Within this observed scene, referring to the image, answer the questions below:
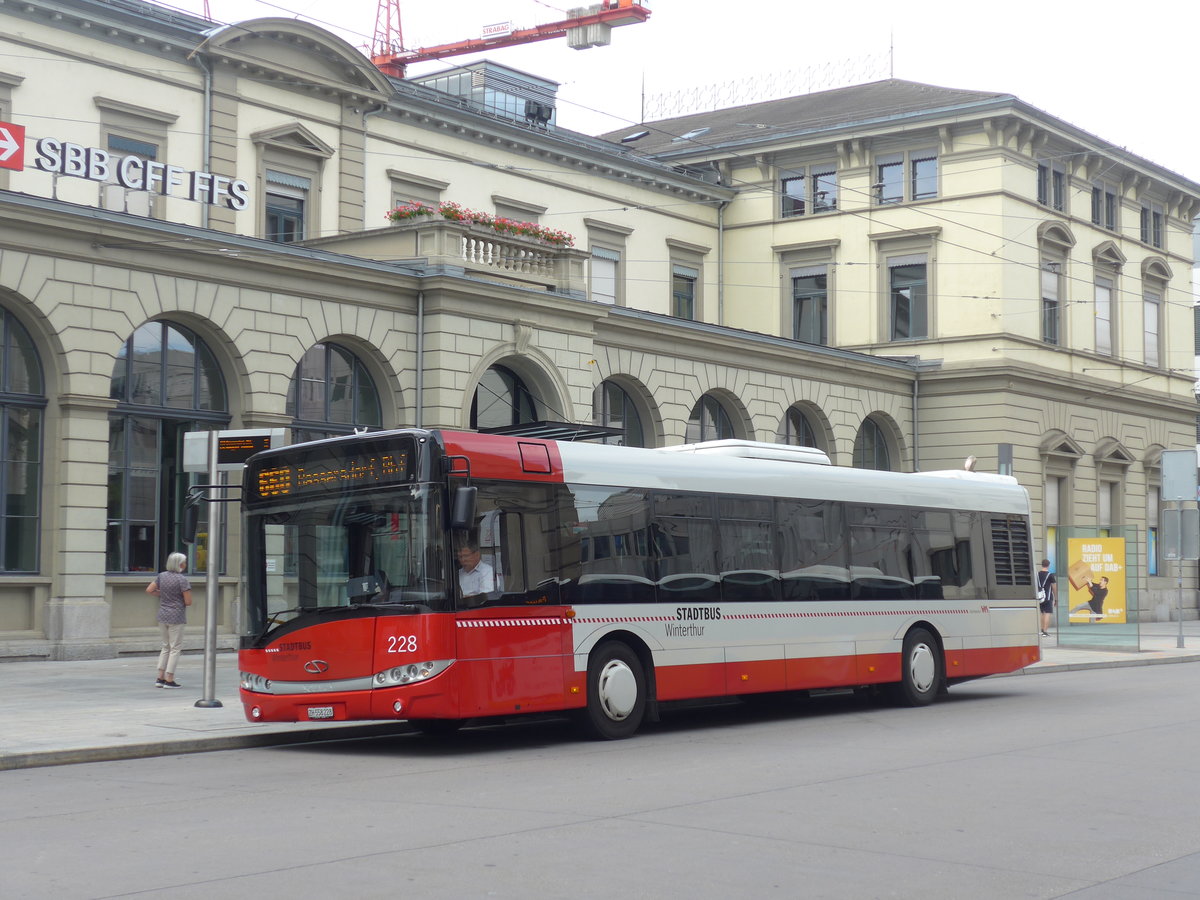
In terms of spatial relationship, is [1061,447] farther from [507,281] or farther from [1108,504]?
[507,281]

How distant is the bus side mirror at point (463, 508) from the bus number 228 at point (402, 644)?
3.39 feet

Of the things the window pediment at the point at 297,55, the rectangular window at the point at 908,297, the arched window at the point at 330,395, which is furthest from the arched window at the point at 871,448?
the arched window at the point at 330,395

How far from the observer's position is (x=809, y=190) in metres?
44.9

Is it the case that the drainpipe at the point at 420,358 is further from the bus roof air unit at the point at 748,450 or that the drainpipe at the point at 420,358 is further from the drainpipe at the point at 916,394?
the drainpipe at the point at 916,394

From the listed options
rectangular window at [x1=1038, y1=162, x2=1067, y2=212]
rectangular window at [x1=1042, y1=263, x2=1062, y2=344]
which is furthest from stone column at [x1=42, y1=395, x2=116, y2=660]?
rectangular window at [x1=1038, y1=162, x2=1067, y2=212]

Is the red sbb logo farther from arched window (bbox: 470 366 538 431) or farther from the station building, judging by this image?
arched window (bbox: 470 366 538 431)

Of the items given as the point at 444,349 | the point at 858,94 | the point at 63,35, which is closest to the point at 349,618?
the point at 444,349

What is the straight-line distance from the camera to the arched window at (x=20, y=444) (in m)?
22.5

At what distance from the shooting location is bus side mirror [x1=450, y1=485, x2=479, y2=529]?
13.0m

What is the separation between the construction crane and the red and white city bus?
3558 cm

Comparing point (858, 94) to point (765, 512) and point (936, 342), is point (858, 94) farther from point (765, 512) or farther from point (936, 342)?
point (765, 512)

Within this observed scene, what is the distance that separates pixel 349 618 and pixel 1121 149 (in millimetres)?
38860

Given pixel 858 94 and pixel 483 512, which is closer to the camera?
pixel 483 512

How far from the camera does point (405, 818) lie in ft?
31.6
